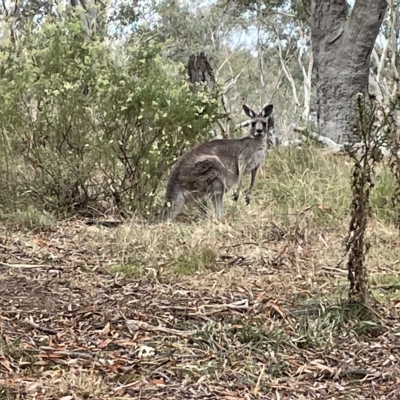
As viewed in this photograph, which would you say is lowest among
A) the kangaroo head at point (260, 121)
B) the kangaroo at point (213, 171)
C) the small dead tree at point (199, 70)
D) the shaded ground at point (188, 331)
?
the shaded ground at point (188, 331)

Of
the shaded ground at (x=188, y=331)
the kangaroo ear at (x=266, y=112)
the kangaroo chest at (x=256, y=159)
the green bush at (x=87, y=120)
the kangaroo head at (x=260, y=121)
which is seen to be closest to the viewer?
the shaded ground at (x=188, y=331)

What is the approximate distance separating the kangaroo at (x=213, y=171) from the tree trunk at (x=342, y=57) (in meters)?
3.52

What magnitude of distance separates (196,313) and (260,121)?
5538 millimetres

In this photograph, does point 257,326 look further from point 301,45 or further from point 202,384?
point 301,45

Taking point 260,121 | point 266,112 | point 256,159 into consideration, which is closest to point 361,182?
point 256,159

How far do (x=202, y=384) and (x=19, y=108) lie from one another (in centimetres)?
470

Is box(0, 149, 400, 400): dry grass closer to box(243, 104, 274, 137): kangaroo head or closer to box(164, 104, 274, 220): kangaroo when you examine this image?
box(164, 104, 274, 220): kangaroo

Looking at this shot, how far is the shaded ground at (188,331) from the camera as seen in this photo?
125 inches

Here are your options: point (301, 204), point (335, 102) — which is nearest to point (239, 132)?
point (335, 102)

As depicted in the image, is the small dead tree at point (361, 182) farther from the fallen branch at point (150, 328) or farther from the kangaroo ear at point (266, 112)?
the kangaroo ear at point (266, 112)

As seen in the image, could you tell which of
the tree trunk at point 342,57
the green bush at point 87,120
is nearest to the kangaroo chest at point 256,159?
the green bush at point 87,120

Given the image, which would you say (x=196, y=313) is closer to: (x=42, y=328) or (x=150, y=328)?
(x=150, y=328)

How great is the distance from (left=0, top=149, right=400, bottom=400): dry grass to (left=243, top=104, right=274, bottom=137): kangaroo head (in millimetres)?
2535

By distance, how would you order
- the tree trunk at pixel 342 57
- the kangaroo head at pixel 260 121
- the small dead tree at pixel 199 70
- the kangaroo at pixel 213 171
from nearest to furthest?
1. the kangaroo at pixel 213 171
2. the kangaroo head at pixel 260 121
3. the small dead tree at pixel 199 70
4. the tree trunk at pixel 342 57
